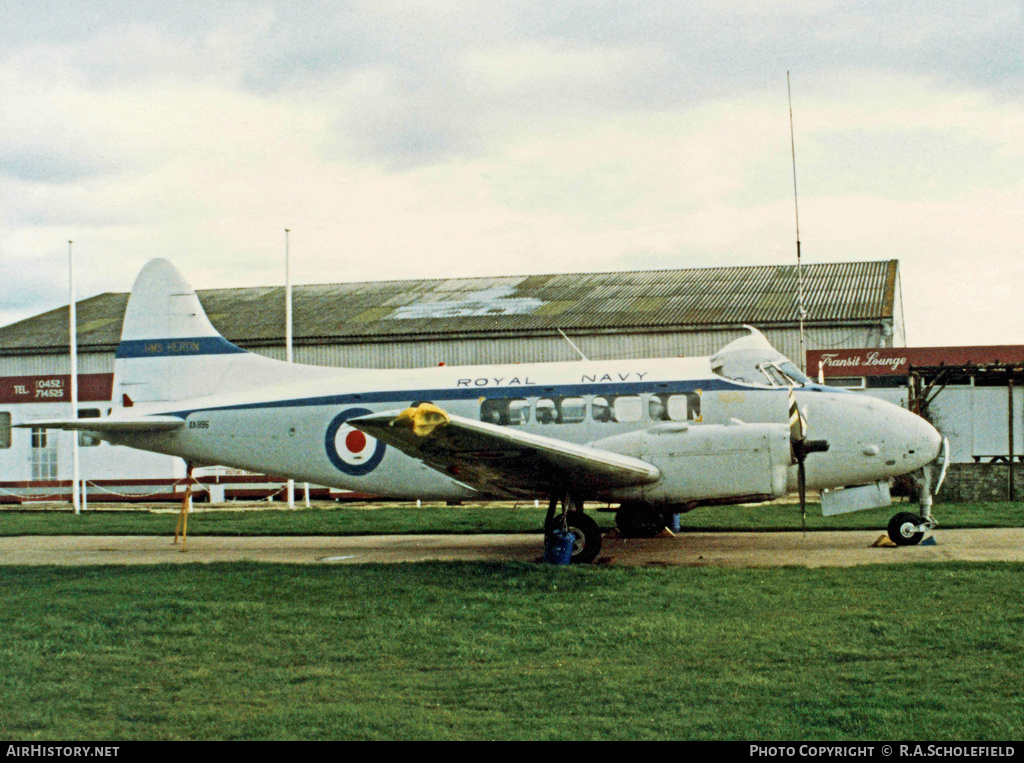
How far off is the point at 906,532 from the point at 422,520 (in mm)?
11274

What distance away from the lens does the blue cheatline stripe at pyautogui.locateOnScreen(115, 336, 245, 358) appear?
1939 cm

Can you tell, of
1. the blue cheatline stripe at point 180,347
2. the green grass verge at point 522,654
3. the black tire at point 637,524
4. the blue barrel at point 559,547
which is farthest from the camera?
the blue cheatline stripe at point 180,347

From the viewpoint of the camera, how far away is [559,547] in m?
15.1

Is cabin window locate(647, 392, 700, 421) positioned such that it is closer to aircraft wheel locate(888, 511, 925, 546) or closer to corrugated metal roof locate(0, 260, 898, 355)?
aircraft wheel locate(888, 511, 925, 546)

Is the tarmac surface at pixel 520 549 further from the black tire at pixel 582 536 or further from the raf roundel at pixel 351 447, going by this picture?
the raf roundel at pixel 351 447

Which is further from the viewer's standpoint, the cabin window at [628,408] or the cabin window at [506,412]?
the cabin window at [506,412]

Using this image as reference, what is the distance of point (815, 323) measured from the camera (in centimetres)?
3453

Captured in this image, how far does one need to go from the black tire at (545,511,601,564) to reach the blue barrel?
42cm

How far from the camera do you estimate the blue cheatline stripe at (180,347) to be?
63.6 feet

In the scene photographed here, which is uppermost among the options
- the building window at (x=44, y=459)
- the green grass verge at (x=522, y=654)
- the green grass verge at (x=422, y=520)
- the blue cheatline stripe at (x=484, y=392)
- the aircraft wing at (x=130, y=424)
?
the blue cheatline stripe at (x=484, y=392)

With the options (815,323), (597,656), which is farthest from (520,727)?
(815,323)

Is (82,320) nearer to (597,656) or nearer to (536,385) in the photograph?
(536,385)

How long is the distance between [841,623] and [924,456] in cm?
689

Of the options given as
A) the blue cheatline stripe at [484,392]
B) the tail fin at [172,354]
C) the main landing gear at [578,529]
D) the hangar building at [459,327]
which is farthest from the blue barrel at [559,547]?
the hangar building at [459,327]
